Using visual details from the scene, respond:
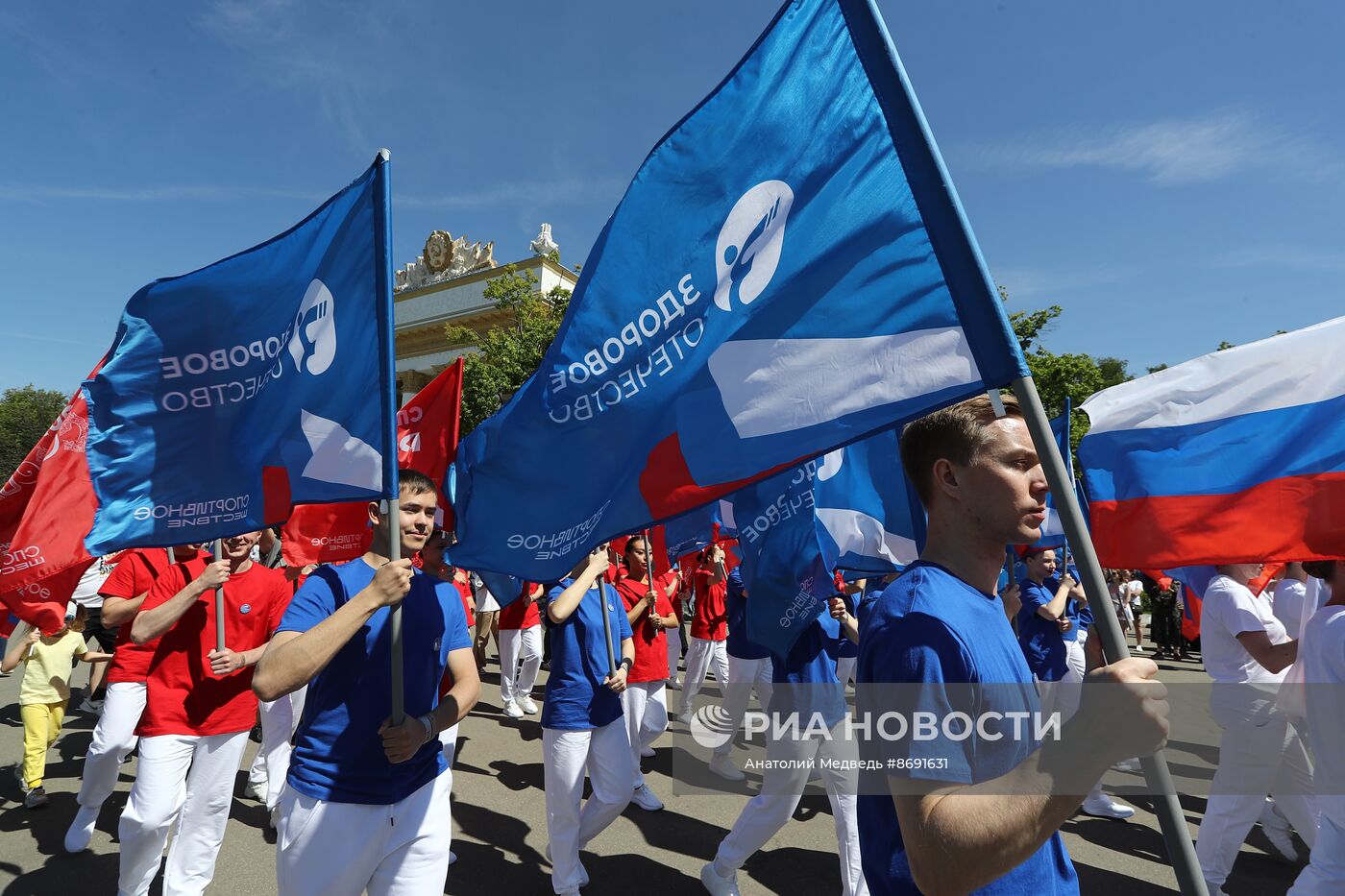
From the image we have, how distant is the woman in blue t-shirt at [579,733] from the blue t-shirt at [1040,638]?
362 centimetres

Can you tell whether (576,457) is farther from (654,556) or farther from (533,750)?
(533,750)

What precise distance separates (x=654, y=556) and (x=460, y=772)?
2.65m

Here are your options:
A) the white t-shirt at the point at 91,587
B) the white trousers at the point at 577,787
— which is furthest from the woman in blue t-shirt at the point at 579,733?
the white t-shirt at the point at 91,587

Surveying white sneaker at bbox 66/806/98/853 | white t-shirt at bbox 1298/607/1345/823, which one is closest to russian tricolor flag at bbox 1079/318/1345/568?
white t-shirt at bbox 1298/607/1345/823

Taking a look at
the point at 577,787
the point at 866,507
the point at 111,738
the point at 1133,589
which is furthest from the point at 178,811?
the point at 1133,589

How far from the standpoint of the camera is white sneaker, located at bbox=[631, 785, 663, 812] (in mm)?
6207

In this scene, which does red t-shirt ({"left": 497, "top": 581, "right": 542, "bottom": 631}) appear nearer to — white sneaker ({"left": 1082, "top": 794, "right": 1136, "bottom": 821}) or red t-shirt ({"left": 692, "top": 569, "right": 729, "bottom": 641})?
red t-shirt ({"left": 692, "top": 569, "right": 729, "bottom": 641})

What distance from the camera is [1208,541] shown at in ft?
10.3

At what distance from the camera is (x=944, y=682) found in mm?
1586

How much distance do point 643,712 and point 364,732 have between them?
371 centimetres

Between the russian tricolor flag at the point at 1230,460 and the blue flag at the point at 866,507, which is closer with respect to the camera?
the russian tricolor flag at the point at 1230,460

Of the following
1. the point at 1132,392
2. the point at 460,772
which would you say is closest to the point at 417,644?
the point at 1132,392

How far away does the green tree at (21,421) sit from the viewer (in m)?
55.3

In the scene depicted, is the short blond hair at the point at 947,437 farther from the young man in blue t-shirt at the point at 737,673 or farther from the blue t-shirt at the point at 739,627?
the young man in blue t-shirt at the point at 737,673
